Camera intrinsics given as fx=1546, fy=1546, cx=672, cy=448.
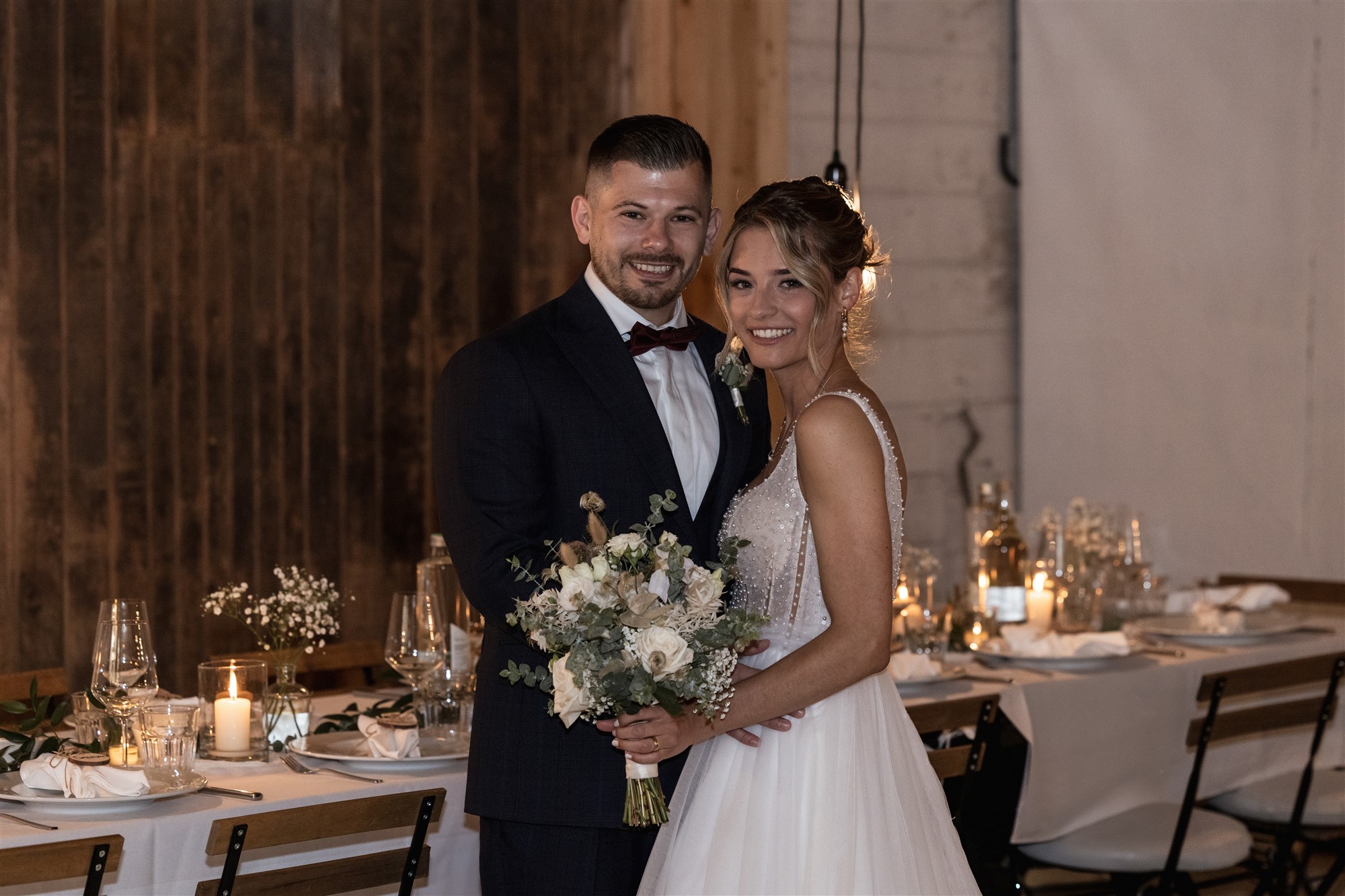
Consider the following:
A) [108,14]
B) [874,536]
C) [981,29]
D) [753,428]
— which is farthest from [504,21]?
[874,536]

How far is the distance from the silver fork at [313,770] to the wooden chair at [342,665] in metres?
0.71

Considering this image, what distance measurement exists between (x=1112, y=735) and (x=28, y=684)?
2.73 metres

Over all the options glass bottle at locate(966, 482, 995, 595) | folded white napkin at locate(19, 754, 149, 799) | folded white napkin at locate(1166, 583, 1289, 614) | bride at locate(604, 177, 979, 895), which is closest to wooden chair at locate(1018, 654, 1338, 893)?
folded white napkin at locate(1166, 583, 1289, 614)

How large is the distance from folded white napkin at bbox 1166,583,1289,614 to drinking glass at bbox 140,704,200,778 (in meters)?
3.29

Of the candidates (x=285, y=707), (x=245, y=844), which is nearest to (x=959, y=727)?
(x=285, y=707)

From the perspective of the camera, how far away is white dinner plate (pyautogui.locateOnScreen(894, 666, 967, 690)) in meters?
3.81

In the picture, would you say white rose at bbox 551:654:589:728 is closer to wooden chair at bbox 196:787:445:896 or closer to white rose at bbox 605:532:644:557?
white rose at bbox 605:532:644:557

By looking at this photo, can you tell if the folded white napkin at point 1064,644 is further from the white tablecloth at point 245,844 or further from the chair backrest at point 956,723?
the white tablecloth at point 245,844

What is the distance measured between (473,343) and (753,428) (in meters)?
0.56

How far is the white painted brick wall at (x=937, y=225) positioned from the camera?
6.50 m

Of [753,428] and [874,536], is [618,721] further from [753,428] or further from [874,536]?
[753,428]

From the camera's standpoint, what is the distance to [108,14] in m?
4.97

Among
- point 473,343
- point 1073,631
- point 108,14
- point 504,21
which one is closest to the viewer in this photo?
point 473,343

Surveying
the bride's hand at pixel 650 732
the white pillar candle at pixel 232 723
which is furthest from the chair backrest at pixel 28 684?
the bride's hand at pixel 650 732
